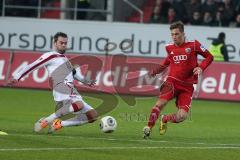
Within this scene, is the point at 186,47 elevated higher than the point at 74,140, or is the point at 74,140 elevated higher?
the point at 186,47

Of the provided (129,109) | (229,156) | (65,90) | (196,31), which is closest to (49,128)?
(65,90)

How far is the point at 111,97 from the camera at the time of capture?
23.7 m

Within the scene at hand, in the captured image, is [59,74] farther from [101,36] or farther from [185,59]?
[101,36]

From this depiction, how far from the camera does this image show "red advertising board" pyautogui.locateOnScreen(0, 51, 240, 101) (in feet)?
78.8

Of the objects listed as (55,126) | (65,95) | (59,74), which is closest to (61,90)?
(65,95)

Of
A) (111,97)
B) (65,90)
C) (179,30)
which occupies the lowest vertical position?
(111,97)

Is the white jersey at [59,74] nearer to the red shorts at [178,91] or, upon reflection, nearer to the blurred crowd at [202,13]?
the red shorts at [178,91]

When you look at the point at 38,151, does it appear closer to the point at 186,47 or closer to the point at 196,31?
the point at 186,47

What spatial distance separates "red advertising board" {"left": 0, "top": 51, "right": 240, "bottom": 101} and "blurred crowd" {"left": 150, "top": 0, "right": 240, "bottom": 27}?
5.77 metres

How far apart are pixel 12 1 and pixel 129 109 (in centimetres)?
1262

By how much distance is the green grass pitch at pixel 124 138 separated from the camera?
12539 millimetres

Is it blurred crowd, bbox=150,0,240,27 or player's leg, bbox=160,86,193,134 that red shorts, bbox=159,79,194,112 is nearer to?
player's leg, bbox=160,86,193,134

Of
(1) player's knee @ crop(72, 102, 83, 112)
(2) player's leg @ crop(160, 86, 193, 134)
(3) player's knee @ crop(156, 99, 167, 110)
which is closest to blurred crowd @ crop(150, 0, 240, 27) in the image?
(2) player's leg @ crop(160, 86, 193, 134)

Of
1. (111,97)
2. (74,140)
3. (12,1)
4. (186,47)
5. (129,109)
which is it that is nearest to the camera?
(74,140)
